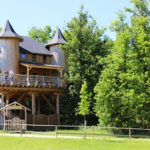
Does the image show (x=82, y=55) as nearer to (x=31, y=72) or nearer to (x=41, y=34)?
(x=31, y=72)

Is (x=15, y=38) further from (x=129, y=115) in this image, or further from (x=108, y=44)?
(x=129, y=115)

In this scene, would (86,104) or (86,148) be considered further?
(86,104)

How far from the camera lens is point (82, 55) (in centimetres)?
3441

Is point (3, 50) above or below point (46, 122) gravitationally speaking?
above

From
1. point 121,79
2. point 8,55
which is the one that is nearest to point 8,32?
point 8,55

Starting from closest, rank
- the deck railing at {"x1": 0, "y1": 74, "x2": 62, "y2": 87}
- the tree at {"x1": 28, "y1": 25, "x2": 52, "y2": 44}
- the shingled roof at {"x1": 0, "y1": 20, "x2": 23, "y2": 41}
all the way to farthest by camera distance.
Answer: the deck railing at {"x1": 0, "y1": 74, "x2": 62, "y2": 87}, the shingled roof at {"x1": 0, "y1": 20, "x2": 23, "y2": 41}, the tree at {"x1": 28, "y1": 25, "x2": 52, "y2": 44}

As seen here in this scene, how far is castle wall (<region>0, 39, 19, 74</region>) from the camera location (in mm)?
33062

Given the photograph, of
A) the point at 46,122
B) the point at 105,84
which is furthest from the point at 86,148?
the point at 46,122

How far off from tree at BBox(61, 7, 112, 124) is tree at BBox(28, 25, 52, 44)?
77.9 ft

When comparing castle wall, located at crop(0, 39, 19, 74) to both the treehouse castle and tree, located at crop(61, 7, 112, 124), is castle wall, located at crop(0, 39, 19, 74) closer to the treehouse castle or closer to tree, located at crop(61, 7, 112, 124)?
the treehouse castle

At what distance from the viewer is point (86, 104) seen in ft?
94.4

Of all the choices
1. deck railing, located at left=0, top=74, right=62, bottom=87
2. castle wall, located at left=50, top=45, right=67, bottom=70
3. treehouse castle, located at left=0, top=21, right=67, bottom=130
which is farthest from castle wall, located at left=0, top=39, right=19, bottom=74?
castle wall, located at left=50, top=45, right=67, bottom=70

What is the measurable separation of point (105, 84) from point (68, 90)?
8.55 meters

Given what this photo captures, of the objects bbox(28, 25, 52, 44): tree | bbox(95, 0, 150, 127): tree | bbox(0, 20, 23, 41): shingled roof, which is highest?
bbox(28, 25, 52, 44): tree
